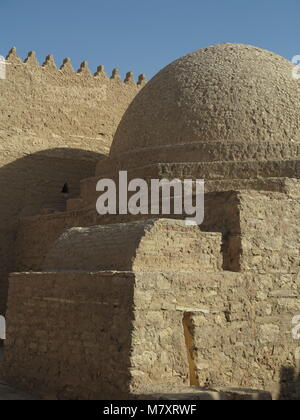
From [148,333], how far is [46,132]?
7.79 meters

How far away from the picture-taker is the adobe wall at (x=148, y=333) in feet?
20.7

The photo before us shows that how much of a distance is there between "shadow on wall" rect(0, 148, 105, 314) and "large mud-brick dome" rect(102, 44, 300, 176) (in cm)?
261

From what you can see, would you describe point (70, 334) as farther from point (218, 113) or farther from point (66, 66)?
point (66, 66)

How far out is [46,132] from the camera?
43.4 ft

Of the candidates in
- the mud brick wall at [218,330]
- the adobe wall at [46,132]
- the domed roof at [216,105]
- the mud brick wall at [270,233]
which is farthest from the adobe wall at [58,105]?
the mud brick wall at [218,330]

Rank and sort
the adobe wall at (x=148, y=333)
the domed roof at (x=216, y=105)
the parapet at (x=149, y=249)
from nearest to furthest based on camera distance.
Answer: the adobe wall at (x=148, y=333), the parapet at (x=149, y=249), the domed roof at (x=216, y=105)

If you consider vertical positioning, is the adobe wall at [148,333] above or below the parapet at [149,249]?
below

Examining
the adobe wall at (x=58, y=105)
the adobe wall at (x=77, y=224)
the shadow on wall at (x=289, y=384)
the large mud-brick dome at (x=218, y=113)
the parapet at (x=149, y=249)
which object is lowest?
the shadow on wall at (x=289, y=384)

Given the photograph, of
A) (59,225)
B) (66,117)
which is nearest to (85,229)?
(59,225)

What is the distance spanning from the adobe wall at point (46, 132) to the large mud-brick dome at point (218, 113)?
8.63 ft

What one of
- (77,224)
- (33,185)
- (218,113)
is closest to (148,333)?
(77,224)

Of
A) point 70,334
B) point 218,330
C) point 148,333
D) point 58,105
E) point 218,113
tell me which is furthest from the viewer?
point 58,105

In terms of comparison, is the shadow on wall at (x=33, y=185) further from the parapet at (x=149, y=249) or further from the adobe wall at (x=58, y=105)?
the parapet at (x=149, y=249)

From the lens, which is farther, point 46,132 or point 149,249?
point 46,132
